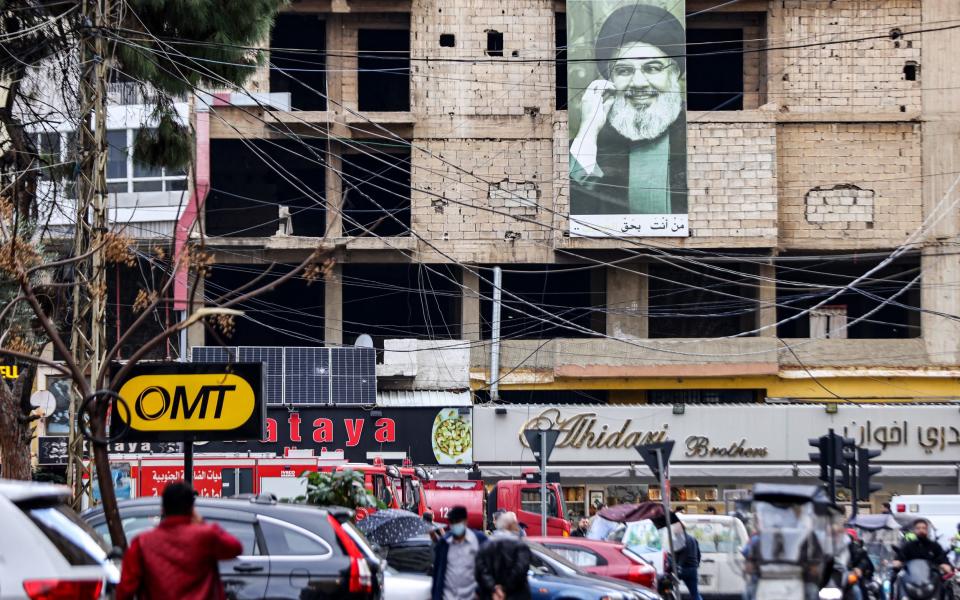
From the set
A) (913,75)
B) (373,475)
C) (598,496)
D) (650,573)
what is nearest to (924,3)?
(913,75)

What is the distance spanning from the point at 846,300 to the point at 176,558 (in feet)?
136

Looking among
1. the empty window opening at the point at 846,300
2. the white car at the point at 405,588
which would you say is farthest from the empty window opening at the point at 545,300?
the white car at the point at 405,588

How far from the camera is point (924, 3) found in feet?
144

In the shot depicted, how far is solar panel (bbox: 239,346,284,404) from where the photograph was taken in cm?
4022

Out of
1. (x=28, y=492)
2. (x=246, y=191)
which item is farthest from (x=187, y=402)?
(x=246, y=191)

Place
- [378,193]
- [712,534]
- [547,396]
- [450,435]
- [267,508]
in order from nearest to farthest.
Answer: 1. [267,508]
2. [712,534]
3. [450,435]
4. [547,396]
5. [378,193]

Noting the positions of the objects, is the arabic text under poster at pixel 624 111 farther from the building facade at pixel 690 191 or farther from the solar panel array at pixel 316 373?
the solar panel array at pixel 316 373

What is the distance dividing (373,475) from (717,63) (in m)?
25.0

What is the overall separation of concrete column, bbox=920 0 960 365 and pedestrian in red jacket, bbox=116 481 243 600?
37.6 m

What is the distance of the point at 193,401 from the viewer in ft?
49.6

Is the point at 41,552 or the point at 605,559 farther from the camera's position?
the point at 605,559

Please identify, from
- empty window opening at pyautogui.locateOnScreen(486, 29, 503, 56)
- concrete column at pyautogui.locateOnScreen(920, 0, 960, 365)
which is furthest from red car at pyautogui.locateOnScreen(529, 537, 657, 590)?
concrete column at pyautogui.locateOnScreen(920, 0, 960, 365)

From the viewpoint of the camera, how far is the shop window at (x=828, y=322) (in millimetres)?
45156

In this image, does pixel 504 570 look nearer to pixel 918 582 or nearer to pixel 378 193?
pixel 918 582
